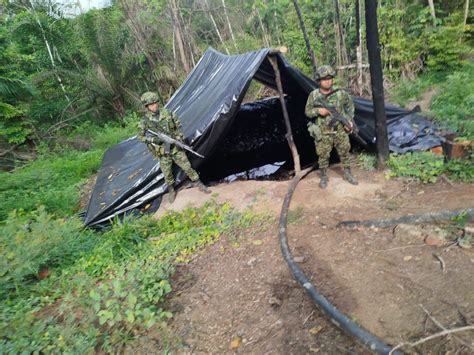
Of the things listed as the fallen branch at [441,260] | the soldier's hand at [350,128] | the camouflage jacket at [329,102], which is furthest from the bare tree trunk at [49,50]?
the fallen branch at [441,260]

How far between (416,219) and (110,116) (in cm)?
1129

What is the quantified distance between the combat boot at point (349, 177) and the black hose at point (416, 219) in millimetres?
1010

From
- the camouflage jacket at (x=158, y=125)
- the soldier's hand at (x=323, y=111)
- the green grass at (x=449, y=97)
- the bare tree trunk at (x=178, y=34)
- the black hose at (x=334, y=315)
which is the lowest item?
the green grass at (x=449, y=97)

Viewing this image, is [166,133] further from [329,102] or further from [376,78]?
[376,78]

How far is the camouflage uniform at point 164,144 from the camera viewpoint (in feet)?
15.0

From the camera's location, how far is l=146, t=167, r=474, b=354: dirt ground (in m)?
2.16

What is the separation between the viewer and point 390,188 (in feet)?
13.1

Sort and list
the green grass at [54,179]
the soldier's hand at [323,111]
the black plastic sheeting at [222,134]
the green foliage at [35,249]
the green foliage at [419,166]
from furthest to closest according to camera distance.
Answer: the green grass at [54,179] < the black plastic sheeting at [222,134] < the soldier's hand at [323,111] < the green foliage at [419,166] < the green foliage at [35,249]

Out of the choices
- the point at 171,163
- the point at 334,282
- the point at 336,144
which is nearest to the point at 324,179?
the point at 336,144

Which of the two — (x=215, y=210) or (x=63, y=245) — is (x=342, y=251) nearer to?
(x=215, y=210)

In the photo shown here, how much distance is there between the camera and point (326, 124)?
4.24 meters

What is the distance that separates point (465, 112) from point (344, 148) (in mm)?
2669

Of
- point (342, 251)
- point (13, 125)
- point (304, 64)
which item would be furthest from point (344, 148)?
point (13, 125)

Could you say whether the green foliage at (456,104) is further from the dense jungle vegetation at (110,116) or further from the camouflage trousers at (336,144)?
the camouflage trousers at (336,144)
